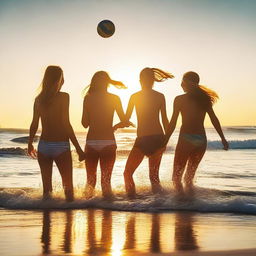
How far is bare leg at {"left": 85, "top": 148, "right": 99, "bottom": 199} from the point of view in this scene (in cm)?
794

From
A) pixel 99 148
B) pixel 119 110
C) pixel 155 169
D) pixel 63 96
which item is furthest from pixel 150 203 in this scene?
pixel 63 96

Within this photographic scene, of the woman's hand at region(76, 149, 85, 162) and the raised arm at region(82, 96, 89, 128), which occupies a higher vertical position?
the raised arm at region(82, 96, 89, 128)

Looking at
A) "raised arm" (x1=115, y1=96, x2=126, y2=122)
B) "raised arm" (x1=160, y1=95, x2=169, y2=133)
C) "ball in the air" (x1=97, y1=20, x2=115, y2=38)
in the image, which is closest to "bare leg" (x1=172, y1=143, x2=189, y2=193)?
"raised arm" (x1=160, y1=95, x2=169, y2=133)

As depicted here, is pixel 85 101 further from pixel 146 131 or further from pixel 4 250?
pixel 4 250

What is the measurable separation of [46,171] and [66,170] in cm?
28

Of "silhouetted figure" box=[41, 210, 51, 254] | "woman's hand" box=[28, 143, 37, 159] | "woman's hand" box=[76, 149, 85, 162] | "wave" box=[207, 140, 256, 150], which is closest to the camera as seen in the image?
"silhouetted figure" box=[41, 210, 51, 254]

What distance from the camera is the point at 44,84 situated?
7.57 metres

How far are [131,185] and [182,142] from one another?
38.9 inches

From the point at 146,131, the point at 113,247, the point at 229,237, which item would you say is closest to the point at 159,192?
the point at 146,131

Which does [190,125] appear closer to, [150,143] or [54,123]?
[150,143]

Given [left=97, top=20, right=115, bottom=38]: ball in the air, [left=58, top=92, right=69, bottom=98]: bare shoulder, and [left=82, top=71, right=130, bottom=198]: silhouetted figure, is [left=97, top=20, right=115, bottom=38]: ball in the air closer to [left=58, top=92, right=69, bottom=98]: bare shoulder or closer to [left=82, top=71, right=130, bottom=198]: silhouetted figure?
[left=82, top=71, right=130, bottom=198]: silhouetted figure

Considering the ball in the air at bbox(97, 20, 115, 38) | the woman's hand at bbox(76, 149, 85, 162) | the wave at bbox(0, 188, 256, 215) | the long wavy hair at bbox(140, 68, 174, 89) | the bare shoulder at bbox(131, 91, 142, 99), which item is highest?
the ball in the air at bbox(97, 20, 115, 38)

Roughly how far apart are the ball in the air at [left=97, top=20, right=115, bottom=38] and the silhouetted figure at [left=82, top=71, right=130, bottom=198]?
235 cm

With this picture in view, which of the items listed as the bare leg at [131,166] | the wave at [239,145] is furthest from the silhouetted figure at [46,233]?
the wave at [239,145]
